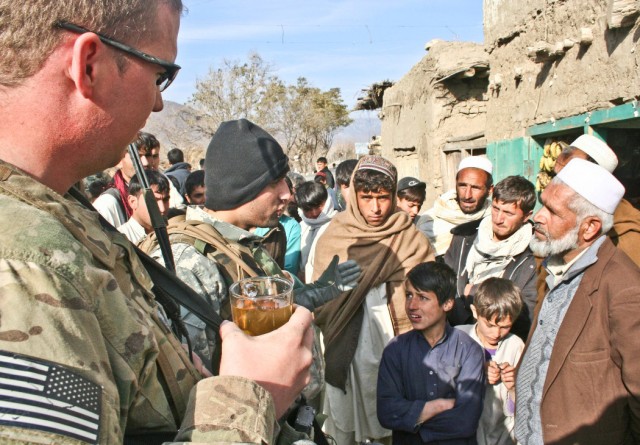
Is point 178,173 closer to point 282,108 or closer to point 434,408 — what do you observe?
point 434,408

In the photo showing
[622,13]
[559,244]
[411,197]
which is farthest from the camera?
[411,197]

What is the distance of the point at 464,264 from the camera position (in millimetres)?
3680

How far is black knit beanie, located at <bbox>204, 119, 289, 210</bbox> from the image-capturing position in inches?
76.4

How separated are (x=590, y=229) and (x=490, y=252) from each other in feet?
3.09

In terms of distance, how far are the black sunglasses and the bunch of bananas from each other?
4.82 m

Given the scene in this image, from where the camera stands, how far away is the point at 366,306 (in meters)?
3.35

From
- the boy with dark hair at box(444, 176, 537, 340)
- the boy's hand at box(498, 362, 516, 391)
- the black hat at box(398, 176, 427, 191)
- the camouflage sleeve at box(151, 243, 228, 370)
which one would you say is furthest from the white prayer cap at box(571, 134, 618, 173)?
the camouflage sleeve at box(151, 243, 228, 370)

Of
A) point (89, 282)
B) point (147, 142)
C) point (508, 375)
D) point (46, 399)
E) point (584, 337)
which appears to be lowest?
point (508, 375)

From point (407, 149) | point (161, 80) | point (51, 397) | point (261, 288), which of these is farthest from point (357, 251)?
point (407, 149)

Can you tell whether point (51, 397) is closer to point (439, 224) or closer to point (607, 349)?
point (607, 349)

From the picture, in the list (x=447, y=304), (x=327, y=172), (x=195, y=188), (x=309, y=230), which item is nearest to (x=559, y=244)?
(x=447, y=304)

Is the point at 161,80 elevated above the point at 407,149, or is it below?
below

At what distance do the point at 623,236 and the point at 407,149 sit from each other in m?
7.99

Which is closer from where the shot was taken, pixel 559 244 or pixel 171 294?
pixel 171 294
